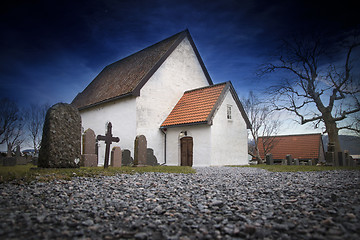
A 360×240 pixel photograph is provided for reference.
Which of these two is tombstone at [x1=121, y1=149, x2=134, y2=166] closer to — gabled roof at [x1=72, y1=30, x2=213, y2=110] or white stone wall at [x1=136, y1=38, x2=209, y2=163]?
white stone wall at [x1=136, y1=38, x2=209, y2=163]

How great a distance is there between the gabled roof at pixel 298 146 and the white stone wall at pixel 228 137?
13826 millimetres

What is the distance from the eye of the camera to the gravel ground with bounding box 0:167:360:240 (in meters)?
3.43

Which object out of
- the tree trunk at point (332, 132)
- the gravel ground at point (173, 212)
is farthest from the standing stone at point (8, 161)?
the tree trunk at point (332, 132)

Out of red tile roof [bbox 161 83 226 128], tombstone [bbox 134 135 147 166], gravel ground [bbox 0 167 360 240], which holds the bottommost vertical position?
gravel ground [bbox 0 167 360 240]

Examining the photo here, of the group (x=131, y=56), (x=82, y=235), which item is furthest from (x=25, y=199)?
(x=131, y=56)

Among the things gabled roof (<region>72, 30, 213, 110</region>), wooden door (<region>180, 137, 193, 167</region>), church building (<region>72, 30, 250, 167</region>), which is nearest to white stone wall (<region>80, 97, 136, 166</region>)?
church building (<region>72, 30, 250, 167</region>)

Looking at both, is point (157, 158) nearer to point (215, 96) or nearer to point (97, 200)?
point (215, 96)

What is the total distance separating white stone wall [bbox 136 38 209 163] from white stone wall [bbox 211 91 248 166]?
4128mm

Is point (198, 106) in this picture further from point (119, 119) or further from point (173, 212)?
point (173, 212)

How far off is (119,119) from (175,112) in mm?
4225

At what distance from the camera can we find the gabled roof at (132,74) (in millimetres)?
18878

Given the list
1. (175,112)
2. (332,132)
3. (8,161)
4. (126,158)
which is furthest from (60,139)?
(332,132)

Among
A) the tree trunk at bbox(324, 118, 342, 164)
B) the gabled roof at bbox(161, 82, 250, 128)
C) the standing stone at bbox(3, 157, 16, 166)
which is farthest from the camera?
the tree trunk at bbox(324, 118, 342, 164)

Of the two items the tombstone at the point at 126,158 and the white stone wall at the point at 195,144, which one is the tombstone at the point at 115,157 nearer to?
the tombstone at the point at 126,158
